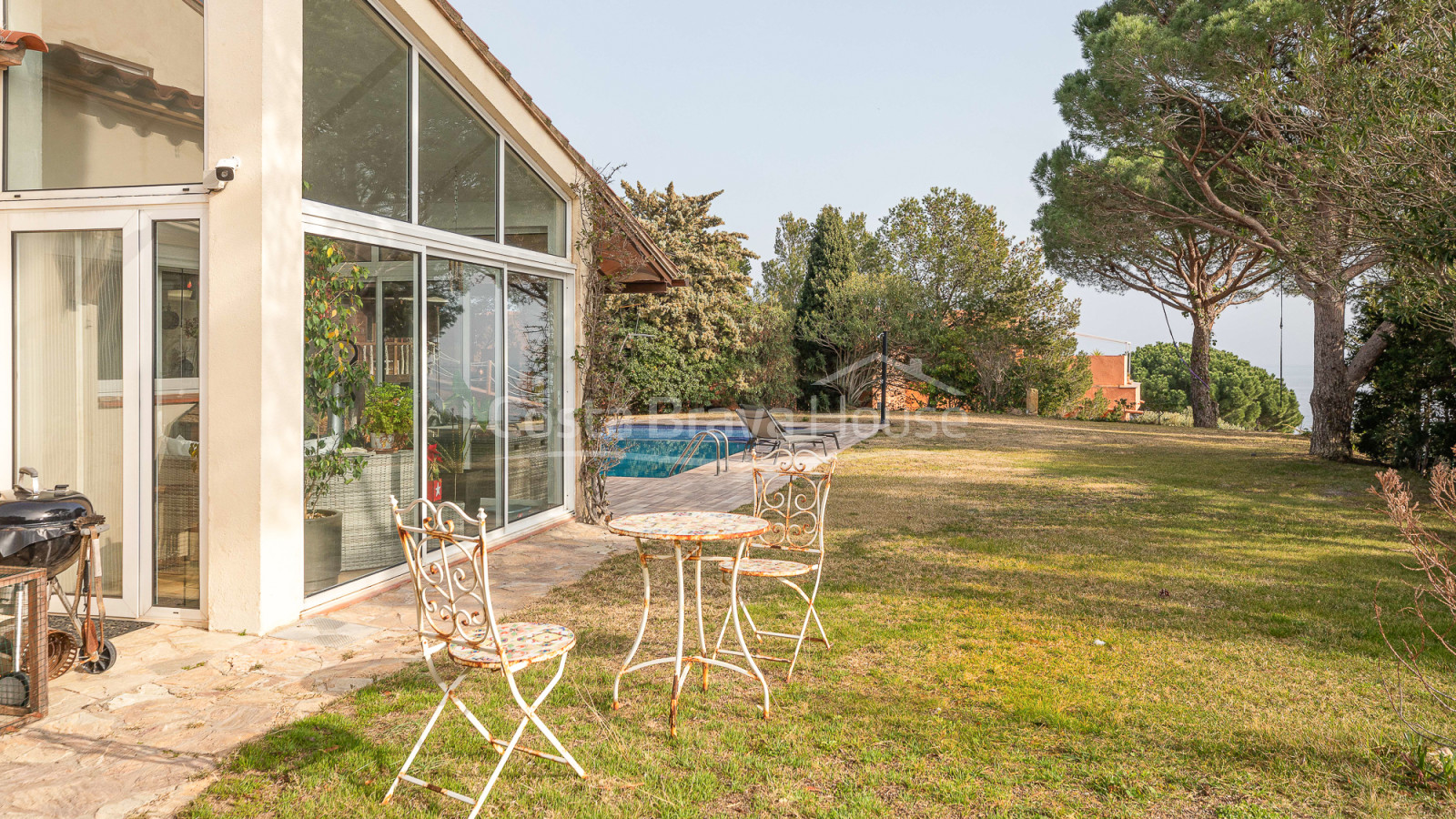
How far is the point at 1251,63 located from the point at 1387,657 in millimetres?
11499

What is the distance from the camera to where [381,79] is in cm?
564

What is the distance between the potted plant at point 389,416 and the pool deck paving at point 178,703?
40.6 inches

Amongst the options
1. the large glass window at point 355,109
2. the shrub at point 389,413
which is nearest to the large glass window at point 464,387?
the shrub at point 389,413

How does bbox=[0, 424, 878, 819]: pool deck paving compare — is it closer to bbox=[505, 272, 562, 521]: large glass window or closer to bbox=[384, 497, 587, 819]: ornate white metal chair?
bbox=[384, 497, 587, 819]: ornate white metal chair

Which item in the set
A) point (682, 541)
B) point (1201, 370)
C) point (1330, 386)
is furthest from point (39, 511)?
point (1201, 370)

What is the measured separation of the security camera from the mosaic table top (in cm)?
281

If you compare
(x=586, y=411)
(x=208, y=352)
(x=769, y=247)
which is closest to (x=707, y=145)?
(x=769, y=247)

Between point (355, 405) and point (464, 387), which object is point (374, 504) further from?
point (464, 387)

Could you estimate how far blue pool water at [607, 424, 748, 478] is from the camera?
1352 cm

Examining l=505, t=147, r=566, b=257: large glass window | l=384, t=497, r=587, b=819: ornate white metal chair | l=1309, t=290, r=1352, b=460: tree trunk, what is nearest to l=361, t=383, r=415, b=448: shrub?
l=505, t=147, r=566, b=257: large glass window

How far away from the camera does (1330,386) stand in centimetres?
1388

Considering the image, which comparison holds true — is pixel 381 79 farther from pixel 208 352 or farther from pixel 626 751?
pixel 626 751

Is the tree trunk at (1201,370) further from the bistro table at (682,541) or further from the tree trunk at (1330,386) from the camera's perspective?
the bistro table at (682,541)

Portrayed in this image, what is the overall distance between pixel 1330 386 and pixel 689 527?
14423 mm
